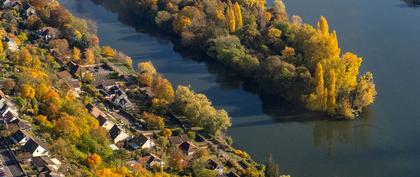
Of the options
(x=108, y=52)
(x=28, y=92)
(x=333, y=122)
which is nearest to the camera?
(x=28, y=92)

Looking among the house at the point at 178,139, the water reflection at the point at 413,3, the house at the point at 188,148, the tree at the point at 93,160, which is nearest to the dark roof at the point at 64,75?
the house at the point at 178,139

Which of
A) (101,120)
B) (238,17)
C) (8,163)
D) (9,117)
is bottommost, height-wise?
(8,163)

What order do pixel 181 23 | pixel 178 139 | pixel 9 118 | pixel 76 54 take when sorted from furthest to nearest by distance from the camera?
pixel 181 23
pixel 76 54
pixel 178 139
pixel 9 118

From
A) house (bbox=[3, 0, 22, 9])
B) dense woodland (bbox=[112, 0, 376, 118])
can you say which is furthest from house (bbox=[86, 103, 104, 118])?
house (bbox=[3, 0, 22, 9])

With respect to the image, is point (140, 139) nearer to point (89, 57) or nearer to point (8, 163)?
point (8, 163)

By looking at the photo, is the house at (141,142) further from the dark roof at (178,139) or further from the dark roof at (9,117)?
the dark roof at (9,117)

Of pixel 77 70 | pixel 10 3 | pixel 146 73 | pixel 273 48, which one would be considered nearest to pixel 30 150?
pixel 77 70
